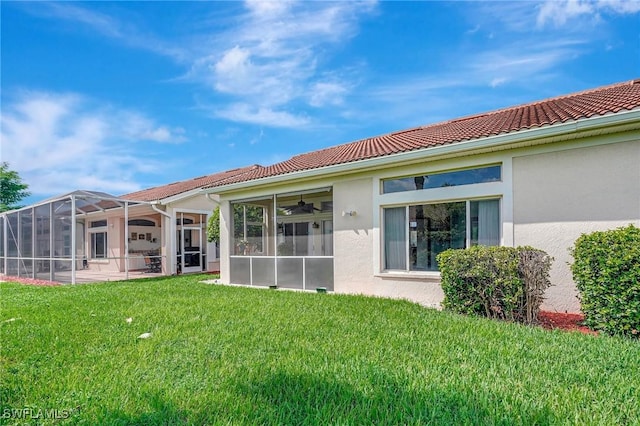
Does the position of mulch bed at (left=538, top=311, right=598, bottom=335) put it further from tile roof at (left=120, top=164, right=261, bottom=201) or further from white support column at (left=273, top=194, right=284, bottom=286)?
tile roof at (left=120, top=164, right=261, bottom=201)

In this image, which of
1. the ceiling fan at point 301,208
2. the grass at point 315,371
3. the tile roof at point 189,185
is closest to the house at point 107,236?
the tile roof at point 189,185

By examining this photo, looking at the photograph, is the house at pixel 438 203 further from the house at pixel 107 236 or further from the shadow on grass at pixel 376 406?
the shadow on grass at pixel 376 406

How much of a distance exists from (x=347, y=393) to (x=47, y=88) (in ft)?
48.7

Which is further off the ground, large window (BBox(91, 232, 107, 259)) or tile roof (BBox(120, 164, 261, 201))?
tile roof (BBox(120, 164, 261, 201))

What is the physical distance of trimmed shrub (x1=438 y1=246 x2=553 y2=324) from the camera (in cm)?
632

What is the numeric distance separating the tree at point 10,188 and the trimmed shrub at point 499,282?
48918 mm

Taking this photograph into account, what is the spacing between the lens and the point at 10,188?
38.8m

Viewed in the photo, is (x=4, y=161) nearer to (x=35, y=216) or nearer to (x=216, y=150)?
(x=35, y=216)

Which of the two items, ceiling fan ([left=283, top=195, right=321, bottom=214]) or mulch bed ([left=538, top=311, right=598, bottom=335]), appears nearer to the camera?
mulch bed ([left=538, top=311, right=598, bottom=335])

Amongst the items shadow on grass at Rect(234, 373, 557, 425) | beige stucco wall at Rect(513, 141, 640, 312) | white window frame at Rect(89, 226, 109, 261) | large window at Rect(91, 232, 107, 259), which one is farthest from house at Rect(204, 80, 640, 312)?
large window at Rect(91, 232, 107, 259)

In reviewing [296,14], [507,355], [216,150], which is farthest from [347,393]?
[216,150]

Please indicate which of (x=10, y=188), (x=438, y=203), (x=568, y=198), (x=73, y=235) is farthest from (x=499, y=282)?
(x=10, y=188)

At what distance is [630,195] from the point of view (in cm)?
646

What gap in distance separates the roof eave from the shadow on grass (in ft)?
18.5
